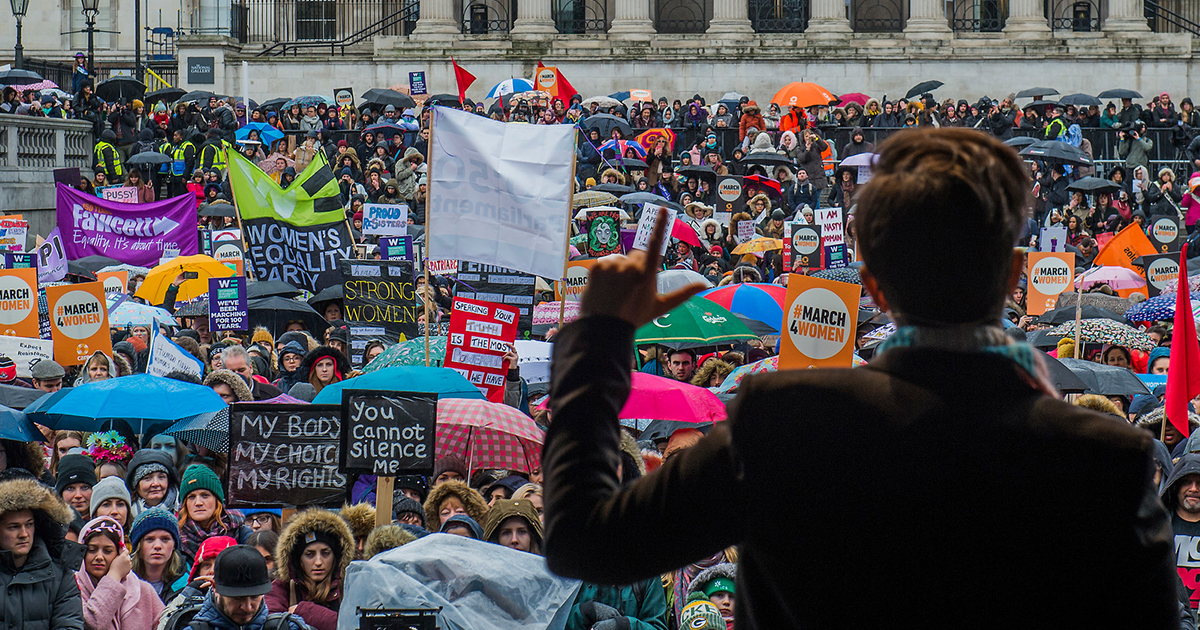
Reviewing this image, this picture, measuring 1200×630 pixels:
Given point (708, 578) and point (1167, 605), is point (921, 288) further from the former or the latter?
point (708, 578)

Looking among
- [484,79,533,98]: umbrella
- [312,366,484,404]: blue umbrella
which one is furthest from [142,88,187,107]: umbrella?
[312,366,484,404]: blue umbrella

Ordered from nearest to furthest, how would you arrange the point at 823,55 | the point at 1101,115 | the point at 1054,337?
1. the point at 1054,337
2. the point at 1101,115
3. the point at 823,55

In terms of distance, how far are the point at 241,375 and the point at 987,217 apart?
1026cm

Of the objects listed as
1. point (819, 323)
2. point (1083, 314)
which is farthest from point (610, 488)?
point (1083, 314)

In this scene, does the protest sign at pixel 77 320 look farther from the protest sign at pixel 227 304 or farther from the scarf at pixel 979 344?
the scarf at pixel 979 344

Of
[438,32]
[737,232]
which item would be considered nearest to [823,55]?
[438,32]

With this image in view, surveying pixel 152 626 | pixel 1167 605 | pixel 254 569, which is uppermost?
pixel 1167 605

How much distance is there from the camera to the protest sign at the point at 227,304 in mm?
14500

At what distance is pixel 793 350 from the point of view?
9.85 m

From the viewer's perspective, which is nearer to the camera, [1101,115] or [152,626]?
[152,626]

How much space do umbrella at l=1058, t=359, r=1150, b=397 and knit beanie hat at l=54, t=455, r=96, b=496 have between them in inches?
246

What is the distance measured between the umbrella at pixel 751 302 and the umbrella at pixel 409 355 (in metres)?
3.64

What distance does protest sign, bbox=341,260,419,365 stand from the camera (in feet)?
43.2

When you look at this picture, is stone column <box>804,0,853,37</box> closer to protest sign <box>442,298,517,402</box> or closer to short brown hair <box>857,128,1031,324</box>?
protest sign <box>442,298,517,402</box>
